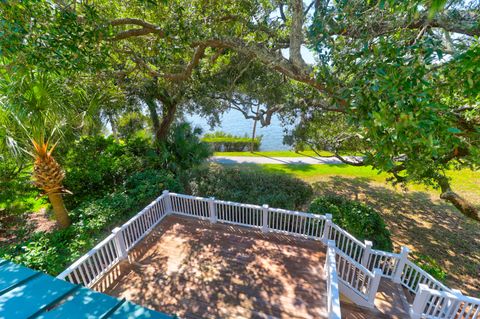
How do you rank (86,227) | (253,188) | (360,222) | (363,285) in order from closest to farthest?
(363,285) → (86,227) → (360,222) → (253,188)

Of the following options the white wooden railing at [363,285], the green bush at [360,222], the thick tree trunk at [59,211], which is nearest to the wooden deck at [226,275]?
the white wooden railing at [363,285]

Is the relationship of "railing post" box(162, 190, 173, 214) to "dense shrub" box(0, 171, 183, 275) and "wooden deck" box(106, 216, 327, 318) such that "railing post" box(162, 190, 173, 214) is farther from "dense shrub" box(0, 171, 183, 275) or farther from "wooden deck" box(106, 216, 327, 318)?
"wooden deck" box(106, 216, 327, 318)

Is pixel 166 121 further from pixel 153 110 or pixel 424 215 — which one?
pixel 424 215

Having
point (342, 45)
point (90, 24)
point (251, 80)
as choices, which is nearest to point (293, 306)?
point (342, 45)

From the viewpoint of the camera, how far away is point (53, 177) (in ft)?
16.2

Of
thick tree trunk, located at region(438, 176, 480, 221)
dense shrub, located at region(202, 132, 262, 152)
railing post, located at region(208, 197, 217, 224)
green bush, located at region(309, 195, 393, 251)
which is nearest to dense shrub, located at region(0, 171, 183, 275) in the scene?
railing post, located at region(208, 197, 217, 224)

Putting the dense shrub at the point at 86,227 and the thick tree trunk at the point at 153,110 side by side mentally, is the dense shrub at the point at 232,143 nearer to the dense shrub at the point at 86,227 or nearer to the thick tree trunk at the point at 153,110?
the thick tree trunk at the point at 153,110

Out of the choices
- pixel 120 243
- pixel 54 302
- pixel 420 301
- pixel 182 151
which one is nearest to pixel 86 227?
pixel 120 243

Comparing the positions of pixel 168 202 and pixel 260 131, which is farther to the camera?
pixel 260 131

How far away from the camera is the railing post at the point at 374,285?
13.1ft

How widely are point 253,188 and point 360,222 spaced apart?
3546 millimetres

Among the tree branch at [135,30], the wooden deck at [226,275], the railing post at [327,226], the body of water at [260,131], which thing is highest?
the tree branch at [135,30]

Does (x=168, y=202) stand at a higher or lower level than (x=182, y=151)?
lower

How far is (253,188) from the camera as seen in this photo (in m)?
8.00
